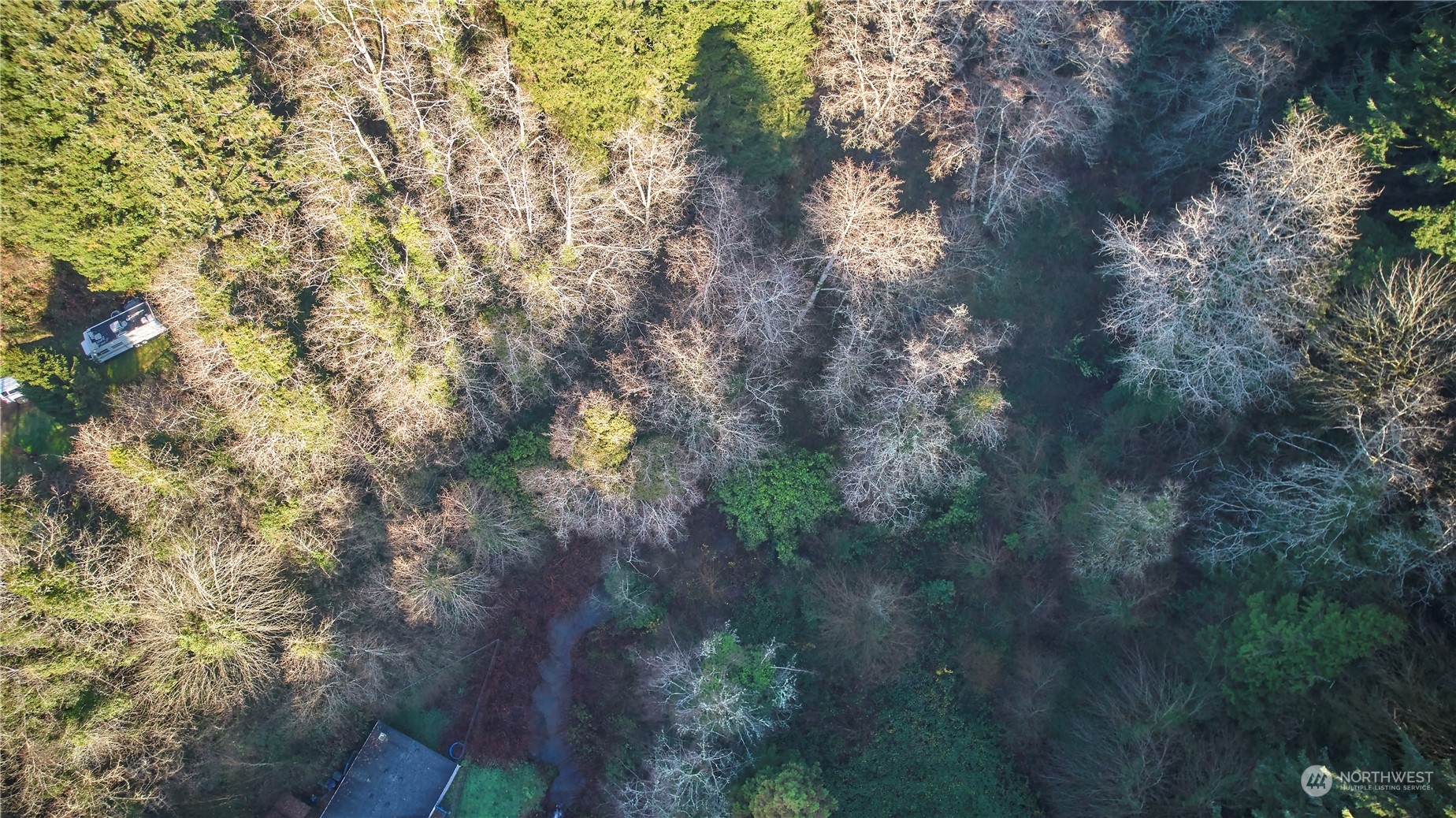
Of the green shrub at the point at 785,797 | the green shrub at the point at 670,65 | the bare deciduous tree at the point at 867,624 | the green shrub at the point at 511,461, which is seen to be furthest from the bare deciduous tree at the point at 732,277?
the green shrub at the point at 785,797

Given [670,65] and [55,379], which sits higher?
[670,65]

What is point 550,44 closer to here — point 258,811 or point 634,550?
point 634,550

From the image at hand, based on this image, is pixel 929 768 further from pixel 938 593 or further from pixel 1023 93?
pixel 1023 93

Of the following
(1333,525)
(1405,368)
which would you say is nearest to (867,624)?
(1333,525)

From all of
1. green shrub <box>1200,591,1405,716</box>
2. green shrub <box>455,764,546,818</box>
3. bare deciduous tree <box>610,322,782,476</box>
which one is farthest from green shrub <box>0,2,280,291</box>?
green shrub <box>1200,591,1405,716</box>

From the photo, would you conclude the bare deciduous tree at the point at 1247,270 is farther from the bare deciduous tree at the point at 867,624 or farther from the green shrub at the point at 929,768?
the green shrub at the point at 929,768

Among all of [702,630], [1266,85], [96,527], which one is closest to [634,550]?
[702,630]
